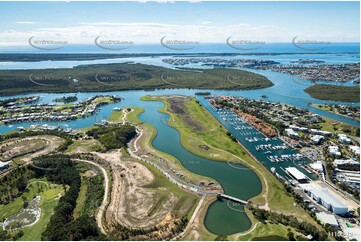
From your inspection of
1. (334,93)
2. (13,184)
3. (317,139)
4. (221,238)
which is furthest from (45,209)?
(334,93)

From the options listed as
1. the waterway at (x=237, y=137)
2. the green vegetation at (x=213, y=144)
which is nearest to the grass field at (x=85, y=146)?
the waterway at (x=237, y=137)

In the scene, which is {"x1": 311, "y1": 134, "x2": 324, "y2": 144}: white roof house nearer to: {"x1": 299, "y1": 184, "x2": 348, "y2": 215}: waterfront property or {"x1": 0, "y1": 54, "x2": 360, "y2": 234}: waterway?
{"x1": 0, "y1": 54, "x2": 360, "y2": 234}: waterway

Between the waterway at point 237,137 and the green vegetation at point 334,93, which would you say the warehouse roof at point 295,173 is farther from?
the green vegetation at point 334,93

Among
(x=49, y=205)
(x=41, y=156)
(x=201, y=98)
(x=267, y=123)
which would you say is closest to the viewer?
(x=49, y=205)

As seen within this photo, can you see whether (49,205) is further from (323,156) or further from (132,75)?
(132,75)

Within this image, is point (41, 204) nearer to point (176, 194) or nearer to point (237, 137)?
point (176, 194)

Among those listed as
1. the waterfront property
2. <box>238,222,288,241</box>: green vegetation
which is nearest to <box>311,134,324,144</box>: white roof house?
the waterfront property

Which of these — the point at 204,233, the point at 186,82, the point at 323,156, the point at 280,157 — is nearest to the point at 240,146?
the point at 280,157
